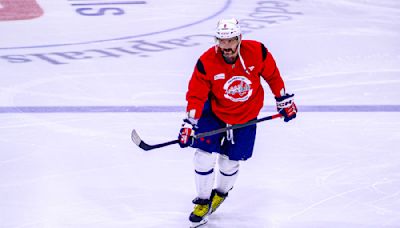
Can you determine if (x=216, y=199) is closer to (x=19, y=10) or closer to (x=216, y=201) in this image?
(x=216, y=201)

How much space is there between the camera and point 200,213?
10.9ft

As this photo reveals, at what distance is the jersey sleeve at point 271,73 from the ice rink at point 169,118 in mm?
572

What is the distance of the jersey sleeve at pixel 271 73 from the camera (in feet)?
10.3

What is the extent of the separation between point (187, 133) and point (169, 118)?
5.03 ft

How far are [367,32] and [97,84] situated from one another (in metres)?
2.59

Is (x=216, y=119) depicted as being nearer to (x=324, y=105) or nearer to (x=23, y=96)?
(x=324, y=105)

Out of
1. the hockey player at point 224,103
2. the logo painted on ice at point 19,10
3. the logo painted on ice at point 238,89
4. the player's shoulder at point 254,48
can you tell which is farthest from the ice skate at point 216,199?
the logo painted on ice at point 19,10

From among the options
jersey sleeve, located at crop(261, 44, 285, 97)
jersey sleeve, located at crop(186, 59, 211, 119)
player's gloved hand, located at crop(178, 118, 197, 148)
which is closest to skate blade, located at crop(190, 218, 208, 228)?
player's gloved hand, located at crop(178, 118, 197, 148)

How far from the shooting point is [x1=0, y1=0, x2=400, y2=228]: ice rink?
3.46m

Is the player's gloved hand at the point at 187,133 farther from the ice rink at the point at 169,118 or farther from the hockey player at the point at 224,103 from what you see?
the ice rink at the point at 169,118

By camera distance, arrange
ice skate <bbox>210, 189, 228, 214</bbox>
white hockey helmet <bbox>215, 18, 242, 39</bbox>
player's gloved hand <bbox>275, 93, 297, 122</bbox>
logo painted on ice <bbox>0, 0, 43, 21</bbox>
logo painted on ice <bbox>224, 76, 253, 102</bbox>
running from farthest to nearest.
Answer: logo painted on ice <bbox>0, 0, 43, 21</bbox>
ice skate <bbox>210, 189, 228, 214</bbox>
player's gloved hand <bbox>275, 93, 297, 122</bbox>
logo painted on ice <bbox>224, 76, 253, 102</bbox>
white hockey helmet <bbox>215, 18, 242, 39</bbox>

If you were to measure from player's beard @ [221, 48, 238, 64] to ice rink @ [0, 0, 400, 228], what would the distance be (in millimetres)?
747

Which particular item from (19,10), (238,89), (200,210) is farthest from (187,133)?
(19,10)

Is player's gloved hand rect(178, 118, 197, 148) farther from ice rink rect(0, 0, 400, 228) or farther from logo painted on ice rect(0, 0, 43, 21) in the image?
logo painted on ice rect(0, 0, 43, 21)
